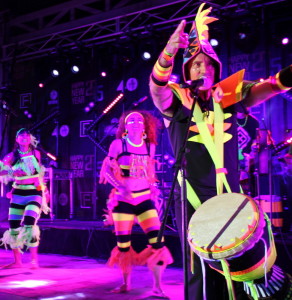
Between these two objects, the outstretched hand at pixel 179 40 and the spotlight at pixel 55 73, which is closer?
the outstretched hand at pixel 179 40

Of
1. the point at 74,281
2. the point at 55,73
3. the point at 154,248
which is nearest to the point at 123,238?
the point at 154,248

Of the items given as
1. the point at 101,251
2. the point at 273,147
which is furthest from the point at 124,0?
the point at 101,251

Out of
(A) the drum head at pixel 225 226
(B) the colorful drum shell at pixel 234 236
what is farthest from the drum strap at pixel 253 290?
(A) the drum head at pixel 225 226

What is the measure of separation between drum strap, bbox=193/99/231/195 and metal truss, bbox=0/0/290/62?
6.66 m

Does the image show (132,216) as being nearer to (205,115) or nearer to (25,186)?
(25,186)

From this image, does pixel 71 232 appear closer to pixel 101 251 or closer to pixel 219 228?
pixel 101 251

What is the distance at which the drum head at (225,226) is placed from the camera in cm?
207

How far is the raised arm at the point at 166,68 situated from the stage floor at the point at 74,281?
2866 mm

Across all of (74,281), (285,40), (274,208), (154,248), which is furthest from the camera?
(285,40)

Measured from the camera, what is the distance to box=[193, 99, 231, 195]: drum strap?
2.36m

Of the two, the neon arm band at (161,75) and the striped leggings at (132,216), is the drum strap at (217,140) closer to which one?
the neon arm band at (161,75)

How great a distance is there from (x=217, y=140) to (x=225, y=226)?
496mm

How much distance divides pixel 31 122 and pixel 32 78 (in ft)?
4.41

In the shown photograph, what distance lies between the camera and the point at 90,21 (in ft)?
36.2
